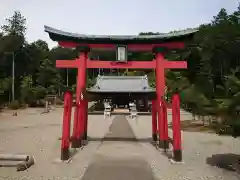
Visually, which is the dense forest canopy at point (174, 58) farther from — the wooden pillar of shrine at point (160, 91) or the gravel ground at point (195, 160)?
the wooden pillar of shrine at point (160, 91)

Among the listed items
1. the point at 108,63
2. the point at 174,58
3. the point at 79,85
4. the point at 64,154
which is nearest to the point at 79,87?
the point at 79,85

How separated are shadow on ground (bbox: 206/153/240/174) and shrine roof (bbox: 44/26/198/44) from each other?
217 inches

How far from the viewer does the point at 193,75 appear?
47.3 meters

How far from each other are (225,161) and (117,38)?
710 cm

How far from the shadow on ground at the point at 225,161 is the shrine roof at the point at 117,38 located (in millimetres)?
5501

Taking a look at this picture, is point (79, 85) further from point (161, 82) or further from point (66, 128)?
point (161, 82)

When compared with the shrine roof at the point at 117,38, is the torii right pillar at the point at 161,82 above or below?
below

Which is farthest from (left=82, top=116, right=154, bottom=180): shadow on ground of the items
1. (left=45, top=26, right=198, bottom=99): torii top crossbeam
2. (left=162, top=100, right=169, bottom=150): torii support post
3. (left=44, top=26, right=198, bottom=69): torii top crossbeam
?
(left=44, top=26, right=198, bottom=69): torii top crossbeam

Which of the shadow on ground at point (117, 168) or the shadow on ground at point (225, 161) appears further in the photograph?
the shadow on ground at point (225, 161)

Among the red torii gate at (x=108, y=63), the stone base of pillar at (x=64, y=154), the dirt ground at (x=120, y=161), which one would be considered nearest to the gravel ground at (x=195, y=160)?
the dirt ground at (x=120, y=161)

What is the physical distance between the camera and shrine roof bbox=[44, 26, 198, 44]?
14863mm

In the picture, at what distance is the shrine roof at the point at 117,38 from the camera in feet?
48.8

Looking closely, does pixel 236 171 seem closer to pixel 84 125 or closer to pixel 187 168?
pixel 187 168

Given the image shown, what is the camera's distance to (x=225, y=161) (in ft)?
39.5
